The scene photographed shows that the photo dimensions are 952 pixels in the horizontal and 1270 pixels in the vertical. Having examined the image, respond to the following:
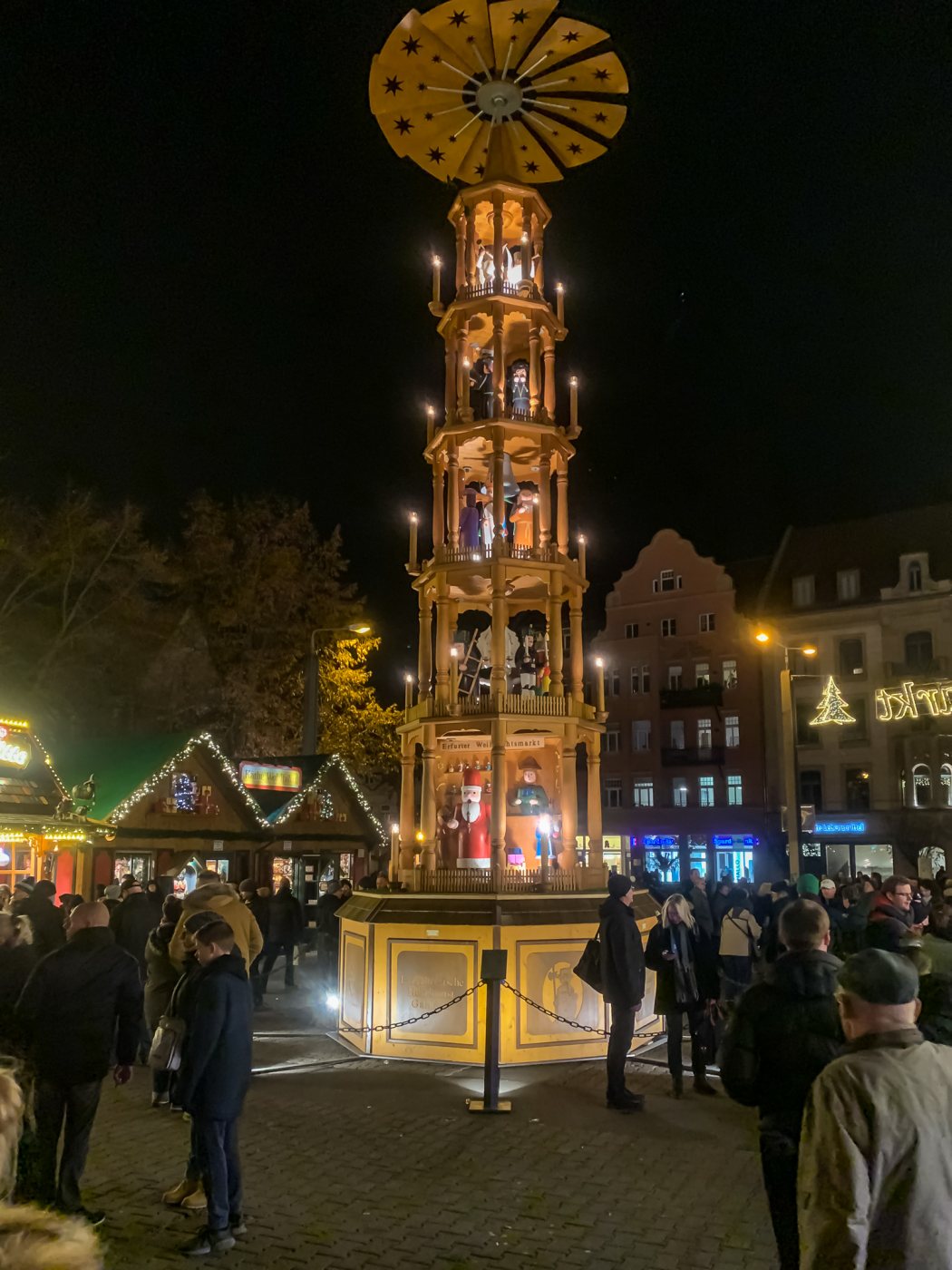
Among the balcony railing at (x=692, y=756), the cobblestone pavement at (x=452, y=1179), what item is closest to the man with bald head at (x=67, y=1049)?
the cobblestone pavement at (x=452, y=1179)

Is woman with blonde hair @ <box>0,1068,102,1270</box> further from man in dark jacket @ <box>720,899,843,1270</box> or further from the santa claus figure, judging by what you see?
the santa claus figure

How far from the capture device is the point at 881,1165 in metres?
2.92

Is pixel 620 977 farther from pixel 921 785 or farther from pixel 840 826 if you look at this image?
pixel 840 826

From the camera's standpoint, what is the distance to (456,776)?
1479 centimetres

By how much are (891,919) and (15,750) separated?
1747cm

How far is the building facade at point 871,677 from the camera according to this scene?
39188mm

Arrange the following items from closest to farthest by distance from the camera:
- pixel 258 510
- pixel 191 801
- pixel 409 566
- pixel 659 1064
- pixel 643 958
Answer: pixel 643 958 → pixel 659 1064 → pixel 409 566 → pixel 191 801 → pixel 258 510

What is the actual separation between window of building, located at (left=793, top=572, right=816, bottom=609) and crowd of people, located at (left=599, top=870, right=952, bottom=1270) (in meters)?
36.5

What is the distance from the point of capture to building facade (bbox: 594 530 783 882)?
42.8m

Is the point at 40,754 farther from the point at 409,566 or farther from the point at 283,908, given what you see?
the point at 409,566

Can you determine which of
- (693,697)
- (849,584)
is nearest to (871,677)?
(849,584)

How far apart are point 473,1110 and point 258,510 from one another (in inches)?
1087

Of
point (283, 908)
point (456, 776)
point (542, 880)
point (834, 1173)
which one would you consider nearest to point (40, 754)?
point (283, 908)

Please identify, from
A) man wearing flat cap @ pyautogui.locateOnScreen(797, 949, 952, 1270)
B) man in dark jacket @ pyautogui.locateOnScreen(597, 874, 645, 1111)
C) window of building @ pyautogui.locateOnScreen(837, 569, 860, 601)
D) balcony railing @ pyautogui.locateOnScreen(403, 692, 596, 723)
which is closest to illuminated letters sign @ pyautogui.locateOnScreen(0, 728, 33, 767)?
balcony railing @ pyautogui.locateOnScreen(403, 692, 596, 723)
